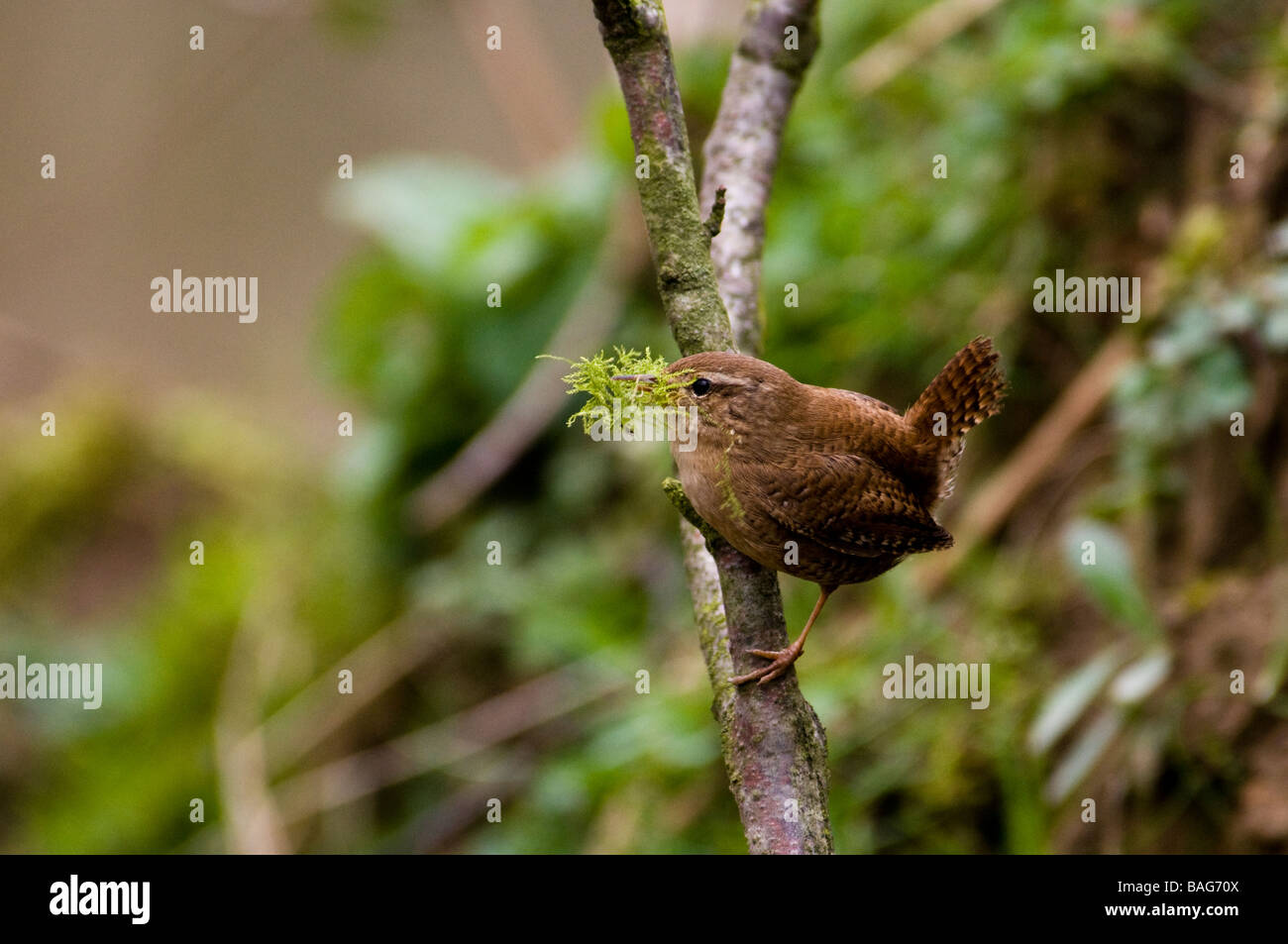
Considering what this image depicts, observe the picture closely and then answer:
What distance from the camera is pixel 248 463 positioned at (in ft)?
21.0

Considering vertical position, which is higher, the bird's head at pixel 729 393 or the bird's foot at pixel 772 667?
the bird's head at pixel 729 393

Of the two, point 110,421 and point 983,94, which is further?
point 110,421

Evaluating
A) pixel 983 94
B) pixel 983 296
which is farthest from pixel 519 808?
pixel 983 94

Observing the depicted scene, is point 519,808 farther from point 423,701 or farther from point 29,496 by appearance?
point 29,496

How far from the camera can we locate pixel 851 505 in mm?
1923

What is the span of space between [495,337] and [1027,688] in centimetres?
278

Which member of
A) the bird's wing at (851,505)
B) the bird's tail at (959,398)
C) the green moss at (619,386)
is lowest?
the bird's wing at (851,505)

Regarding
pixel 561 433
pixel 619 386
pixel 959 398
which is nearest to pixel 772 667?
pixel 619 386

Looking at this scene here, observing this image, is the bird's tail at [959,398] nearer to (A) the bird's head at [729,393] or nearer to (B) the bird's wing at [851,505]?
(B) the bird's wing at [851,505]

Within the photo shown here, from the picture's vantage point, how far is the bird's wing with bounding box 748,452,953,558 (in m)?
1.84

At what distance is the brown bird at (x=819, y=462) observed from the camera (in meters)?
1.71

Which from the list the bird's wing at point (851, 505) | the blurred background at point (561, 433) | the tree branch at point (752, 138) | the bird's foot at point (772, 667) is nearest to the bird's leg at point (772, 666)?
the bird's foot at point (772, 667)

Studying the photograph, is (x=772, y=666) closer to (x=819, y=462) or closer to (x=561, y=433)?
(x=819, y=462)

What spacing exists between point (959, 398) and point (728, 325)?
0.72 metres
